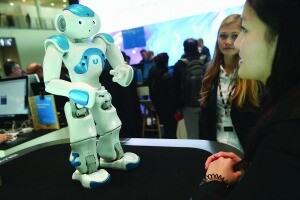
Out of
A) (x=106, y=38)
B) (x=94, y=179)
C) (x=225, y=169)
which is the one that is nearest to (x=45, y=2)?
(x=106, y=38)

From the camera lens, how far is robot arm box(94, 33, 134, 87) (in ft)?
4.07

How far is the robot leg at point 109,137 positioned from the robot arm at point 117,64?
9 centimetres

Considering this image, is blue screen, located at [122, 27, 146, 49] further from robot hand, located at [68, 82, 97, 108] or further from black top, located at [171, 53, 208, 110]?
robot hand, located at [68, 82, 97, 108]

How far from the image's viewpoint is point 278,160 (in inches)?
18.3

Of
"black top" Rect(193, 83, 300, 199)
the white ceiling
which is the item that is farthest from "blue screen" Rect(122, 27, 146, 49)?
the white ceiling

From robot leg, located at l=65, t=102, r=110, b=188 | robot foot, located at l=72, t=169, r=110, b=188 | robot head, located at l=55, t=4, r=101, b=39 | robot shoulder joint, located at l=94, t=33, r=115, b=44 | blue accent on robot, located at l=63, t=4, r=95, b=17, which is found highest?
blue accent on robot, located at l=63, t=4, r=95, b=17

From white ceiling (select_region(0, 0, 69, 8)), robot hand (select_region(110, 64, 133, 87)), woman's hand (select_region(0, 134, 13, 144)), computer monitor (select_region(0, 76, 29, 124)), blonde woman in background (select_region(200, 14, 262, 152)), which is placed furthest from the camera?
white ceiling (select_region(0, 0, 69, 8))

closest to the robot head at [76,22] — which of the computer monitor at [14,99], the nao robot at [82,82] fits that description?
the nao robot at [82,82]

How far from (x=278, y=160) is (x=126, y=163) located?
2.81 ft

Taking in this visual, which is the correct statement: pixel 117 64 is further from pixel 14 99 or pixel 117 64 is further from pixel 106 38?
pixel 14 99

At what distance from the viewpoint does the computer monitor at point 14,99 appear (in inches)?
89.0

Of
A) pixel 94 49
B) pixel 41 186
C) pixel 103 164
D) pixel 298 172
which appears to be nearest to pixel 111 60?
pixel 94 49

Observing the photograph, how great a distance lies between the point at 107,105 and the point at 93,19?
37 cm

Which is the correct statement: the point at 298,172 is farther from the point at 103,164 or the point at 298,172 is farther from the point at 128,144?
the point at 128,144
